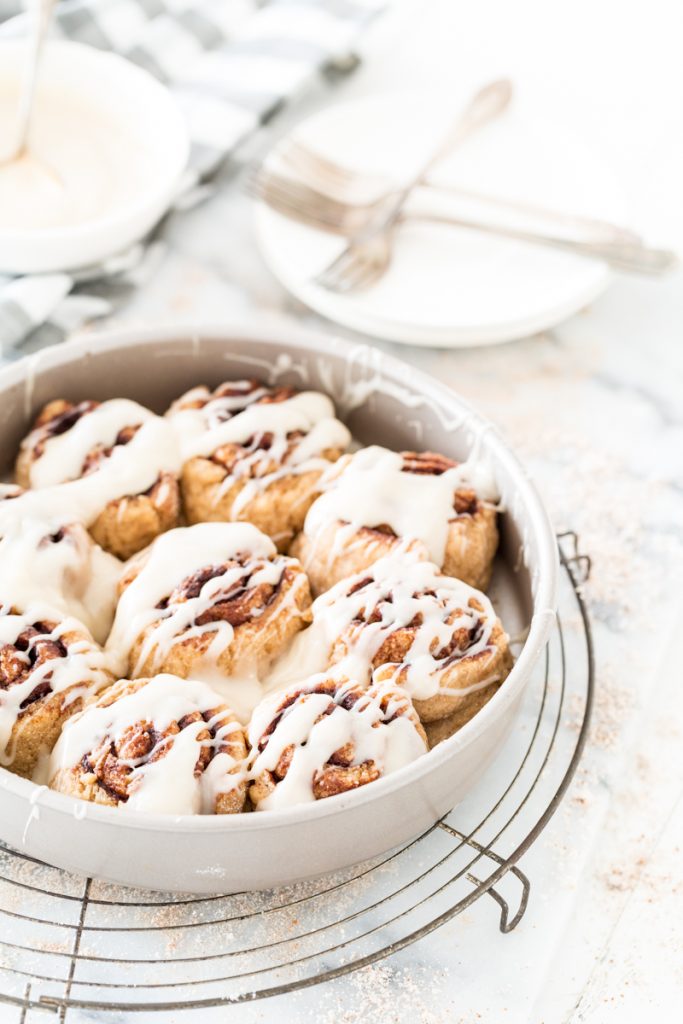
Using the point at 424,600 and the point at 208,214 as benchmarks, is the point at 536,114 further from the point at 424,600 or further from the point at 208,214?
the point at 424,600

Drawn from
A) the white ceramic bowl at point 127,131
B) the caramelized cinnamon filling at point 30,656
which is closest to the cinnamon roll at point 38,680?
the caramelized cinnamon filling at point 30,656

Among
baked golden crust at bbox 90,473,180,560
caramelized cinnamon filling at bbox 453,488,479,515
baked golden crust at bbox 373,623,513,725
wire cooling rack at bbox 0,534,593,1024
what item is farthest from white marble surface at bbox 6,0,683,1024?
baked golden crust at bbox 90,473,180,560

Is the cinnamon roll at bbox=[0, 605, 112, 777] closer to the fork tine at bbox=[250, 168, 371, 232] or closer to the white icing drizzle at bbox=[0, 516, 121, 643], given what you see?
the white icing drizzle at bbox=[0, 516, 121, 643]

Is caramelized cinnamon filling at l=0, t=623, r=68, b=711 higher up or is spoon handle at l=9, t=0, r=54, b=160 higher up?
spoon handle at l=9, t=0, r=54, b=160

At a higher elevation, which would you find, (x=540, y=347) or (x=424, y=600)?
(x=424, y=600)

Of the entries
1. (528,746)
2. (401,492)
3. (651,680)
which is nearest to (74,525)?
(401,492)

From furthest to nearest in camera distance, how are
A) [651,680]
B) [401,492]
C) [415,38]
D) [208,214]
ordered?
[415,38]
[208,214]
[651,680]
[401,492]

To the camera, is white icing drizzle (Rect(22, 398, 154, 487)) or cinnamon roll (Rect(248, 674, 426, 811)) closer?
cinnamon roll (Rect(248, 674, 426, 811))

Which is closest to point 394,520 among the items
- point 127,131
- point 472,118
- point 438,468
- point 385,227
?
point 438,468
